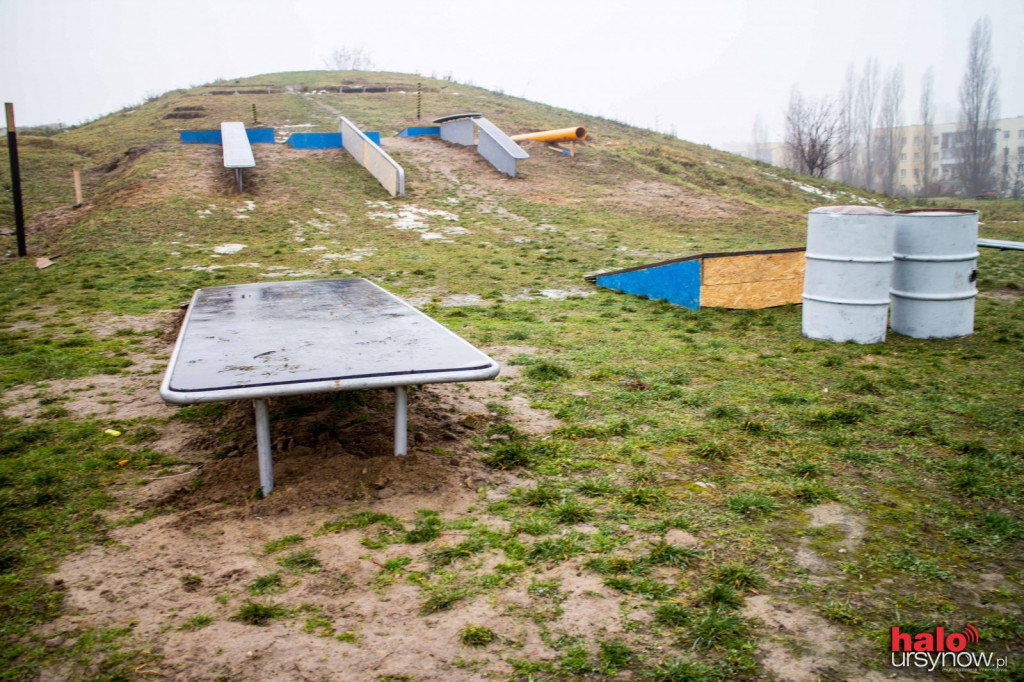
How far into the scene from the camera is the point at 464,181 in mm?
20953

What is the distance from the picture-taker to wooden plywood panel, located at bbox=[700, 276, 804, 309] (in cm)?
980

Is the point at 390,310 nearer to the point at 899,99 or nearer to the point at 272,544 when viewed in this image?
the point at 272,544

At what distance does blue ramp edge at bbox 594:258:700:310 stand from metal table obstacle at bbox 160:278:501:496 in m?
4.97

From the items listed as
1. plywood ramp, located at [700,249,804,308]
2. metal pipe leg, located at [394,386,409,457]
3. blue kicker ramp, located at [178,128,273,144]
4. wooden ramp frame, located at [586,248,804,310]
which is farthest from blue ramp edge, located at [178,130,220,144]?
metal pipe leg, located at [394,386,409,457]

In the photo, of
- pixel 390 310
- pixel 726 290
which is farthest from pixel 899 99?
pixel 390 310

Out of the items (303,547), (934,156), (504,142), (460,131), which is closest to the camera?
(303,547)

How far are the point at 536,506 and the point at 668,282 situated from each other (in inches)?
262

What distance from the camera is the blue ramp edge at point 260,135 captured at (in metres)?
23.8

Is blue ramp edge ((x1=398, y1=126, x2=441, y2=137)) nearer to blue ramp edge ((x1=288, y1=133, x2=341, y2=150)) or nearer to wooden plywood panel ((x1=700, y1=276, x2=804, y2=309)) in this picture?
blue ramp edge ((x1=288, y1=133, x2=341, y2=150))

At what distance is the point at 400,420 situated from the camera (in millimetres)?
4473

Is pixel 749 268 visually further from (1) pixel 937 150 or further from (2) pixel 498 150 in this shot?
(1) pixel 937 150

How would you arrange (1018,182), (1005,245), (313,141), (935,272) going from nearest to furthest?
(935,272), (1005,245), (313,141), (1018,182)

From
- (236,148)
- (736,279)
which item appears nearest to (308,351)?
(736,279)

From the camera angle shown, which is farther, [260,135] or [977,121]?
[977,121]
